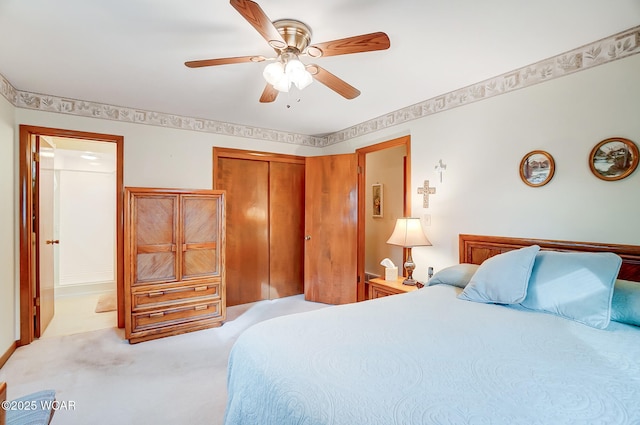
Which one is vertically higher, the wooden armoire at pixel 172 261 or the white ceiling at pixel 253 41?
the white ceiling at pixel 253 41

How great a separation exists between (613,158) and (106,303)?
217 inches

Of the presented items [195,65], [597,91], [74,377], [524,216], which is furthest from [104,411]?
[597,91]

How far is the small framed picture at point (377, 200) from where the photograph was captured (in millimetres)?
5113

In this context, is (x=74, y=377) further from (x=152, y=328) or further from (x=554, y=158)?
(x=554, y=158)

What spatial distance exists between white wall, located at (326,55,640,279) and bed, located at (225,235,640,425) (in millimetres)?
321

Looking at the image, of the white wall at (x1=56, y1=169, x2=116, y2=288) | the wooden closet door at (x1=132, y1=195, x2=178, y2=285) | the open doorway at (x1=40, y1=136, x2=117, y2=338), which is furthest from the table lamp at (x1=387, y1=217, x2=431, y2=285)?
the white wall at (x1=56, y1=169, x2=116, y2=288)

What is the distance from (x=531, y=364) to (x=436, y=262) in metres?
1.83

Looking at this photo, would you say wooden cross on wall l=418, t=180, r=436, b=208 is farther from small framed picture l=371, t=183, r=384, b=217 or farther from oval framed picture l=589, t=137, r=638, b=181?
small framed picture l=371, t=183, r=384, b=217

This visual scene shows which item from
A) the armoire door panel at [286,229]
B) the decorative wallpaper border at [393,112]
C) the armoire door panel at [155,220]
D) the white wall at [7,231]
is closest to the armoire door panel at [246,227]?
the armoire door panel at [286,229]

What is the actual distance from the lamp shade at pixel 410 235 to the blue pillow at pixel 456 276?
1.45ft

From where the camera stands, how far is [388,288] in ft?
9.30

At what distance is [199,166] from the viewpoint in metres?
3.62

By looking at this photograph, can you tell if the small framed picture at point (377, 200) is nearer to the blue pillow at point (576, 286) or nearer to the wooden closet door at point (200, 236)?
the wooden closet door at point (200, 236)

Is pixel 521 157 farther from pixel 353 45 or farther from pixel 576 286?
pixel 353 45
